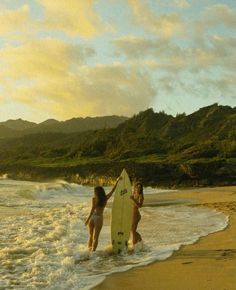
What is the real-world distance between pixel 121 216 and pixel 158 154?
49127 millimetres

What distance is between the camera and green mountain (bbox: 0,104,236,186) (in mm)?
43812

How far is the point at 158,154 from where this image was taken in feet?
196

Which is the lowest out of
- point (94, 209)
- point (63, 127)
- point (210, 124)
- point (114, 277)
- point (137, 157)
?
point (114, 277)

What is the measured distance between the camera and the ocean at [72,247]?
8047mm

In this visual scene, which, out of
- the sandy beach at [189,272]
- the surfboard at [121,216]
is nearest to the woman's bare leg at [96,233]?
the surfboard at [121,216]

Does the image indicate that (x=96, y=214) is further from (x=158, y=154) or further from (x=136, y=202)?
(x=158, y=154)

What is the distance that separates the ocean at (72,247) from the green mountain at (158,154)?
2515 centimetres

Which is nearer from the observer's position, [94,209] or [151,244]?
[94,209]

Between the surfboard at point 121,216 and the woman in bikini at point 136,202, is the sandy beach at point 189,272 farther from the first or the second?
the surfboard at point 121,216

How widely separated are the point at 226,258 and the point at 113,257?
217cm

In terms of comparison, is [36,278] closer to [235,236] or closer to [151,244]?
[151,244]

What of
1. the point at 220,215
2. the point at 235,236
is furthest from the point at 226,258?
the point at 220,215

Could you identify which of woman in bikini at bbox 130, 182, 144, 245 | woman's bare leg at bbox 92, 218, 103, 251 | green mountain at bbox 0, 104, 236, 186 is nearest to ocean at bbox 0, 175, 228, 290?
woman's bare leg at bbox 92, 218, 103, 251

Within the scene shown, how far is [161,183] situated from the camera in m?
42.2
